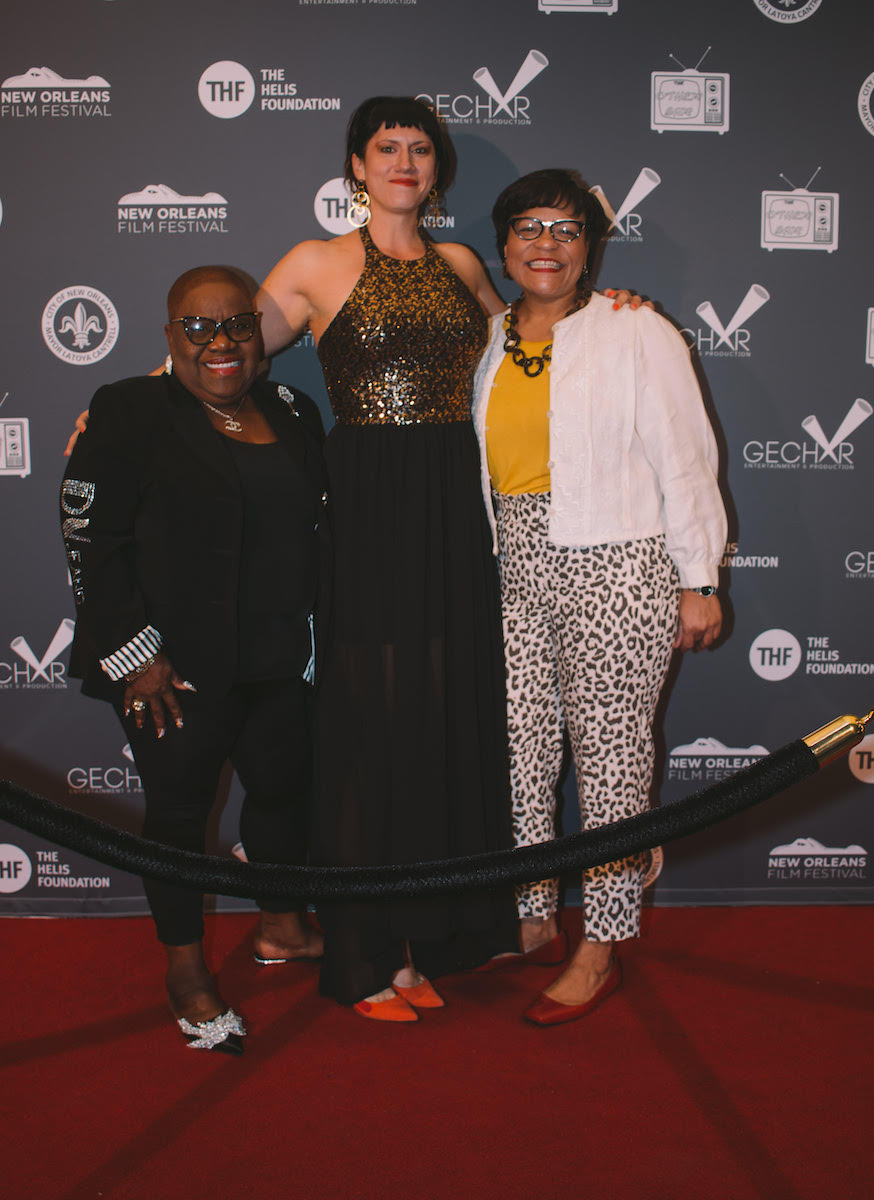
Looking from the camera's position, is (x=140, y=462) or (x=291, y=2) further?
(x=291, y=2)

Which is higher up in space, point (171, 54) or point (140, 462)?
point (171, 54)

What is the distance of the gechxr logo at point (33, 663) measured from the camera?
9.58 ft

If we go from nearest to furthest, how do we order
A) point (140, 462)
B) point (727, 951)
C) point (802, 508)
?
point (140, 462) → point (727, 951) → point (802, 508)

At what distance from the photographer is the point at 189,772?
216 centimetres

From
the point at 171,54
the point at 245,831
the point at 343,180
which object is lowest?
the point at 245,831

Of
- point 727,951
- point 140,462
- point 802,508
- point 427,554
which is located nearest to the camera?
point 140,462

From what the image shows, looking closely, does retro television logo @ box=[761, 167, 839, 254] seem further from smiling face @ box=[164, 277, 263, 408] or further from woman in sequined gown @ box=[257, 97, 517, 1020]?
smiling face @ box=[164, 277, 263, 408]

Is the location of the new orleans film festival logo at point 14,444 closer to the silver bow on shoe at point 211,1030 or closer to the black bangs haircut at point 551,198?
the black bangs haircut at point 551,198

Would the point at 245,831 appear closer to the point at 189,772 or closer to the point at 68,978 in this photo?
the point at 189,772

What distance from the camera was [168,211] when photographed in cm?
276

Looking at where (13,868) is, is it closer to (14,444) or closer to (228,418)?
(14,444)

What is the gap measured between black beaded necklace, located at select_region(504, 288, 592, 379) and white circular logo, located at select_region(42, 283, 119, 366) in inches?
49.4

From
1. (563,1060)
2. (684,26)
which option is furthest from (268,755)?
(684,26)

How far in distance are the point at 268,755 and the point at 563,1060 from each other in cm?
102
